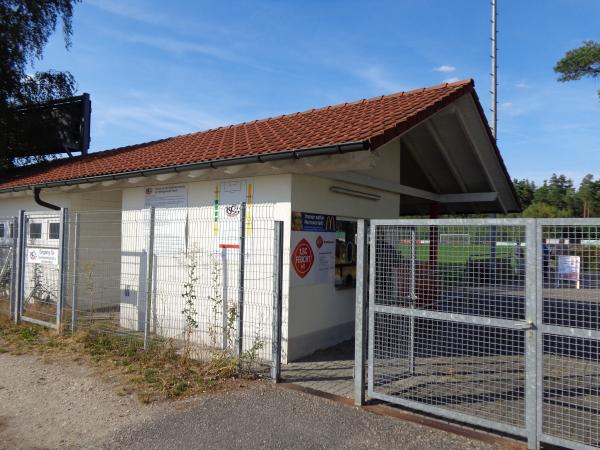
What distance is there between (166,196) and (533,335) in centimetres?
610

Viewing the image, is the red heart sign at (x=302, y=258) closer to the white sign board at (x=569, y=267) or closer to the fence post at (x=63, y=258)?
the white sign board at (x=569, y=267)

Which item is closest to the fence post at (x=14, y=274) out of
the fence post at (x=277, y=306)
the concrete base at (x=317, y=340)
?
the concrete base at (x=317, y=340)

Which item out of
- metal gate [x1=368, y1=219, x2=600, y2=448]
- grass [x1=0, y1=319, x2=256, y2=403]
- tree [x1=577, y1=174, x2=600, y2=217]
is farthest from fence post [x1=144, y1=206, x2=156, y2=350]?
tree [x1=577, y1=174, x2=600, y2=217]

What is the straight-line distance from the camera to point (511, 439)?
397 cm

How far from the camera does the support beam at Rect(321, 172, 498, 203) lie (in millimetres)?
7230

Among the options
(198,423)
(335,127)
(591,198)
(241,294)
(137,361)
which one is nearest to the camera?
(198,423)

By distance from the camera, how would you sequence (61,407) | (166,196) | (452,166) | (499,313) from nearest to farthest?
(499,313) → (61,407) → (166,196) → (452,166)

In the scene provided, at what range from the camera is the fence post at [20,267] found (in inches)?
340

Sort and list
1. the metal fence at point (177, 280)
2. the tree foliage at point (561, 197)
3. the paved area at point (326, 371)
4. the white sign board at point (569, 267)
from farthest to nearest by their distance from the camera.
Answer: the tree foliage at point (561, 197), the metal fence at point (177, 280), the paved area at point (326, 371), the white sign board at point (569, 267)

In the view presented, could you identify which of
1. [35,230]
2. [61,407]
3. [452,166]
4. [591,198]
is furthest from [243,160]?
[591,198]

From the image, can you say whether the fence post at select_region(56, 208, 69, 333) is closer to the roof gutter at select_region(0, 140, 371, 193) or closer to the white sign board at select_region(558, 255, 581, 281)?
the roof gutter at select_region(0, 140, 371, 193)

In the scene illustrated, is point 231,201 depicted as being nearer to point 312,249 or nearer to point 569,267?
point 312,249

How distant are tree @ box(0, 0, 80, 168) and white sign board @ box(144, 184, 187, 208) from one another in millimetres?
9619

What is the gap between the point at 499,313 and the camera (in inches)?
177
